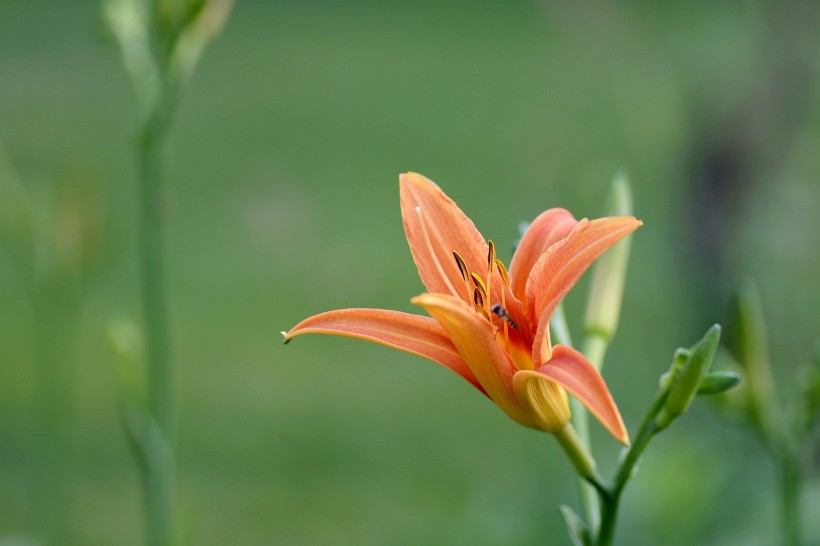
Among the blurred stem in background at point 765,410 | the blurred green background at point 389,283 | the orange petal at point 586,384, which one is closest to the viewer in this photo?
the orange petal at point 586,384

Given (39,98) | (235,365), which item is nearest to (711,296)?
(235,365)

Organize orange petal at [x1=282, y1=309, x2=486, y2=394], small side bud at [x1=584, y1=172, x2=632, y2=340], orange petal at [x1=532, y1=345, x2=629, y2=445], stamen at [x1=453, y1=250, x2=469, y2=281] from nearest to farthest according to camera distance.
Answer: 1. orange petal at [x1=532, y1=345, x2=629, y2=445]
2. orange petal at [x1=282, y1=309, x2=486, y2=394]
3. stamen at [x1=453, y1=250, x2=469, y2=281]
4. small side bud at [x1=584, y1=172, x2=632, y2=340]

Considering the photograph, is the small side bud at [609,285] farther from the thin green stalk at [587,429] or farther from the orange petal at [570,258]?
the orange petal at [570,258]

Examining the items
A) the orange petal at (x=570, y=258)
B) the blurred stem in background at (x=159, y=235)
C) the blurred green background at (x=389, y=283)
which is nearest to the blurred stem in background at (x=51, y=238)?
the blurred green background at (x=389, y=283)

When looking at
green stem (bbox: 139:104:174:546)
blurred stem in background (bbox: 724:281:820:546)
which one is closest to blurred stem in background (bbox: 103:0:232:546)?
green stem (bbox: 139:104:174:546)

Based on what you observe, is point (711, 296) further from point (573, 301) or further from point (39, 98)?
point (39, 98)

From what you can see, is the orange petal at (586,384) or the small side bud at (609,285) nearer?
the orange petal at (586,384)

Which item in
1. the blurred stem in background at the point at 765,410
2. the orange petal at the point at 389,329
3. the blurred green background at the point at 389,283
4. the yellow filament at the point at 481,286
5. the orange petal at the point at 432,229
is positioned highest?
the orange petal at the point at 432,229

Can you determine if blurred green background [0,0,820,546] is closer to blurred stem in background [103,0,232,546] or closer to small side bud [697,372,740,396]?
blurred stem in background [103,0,232,546]
